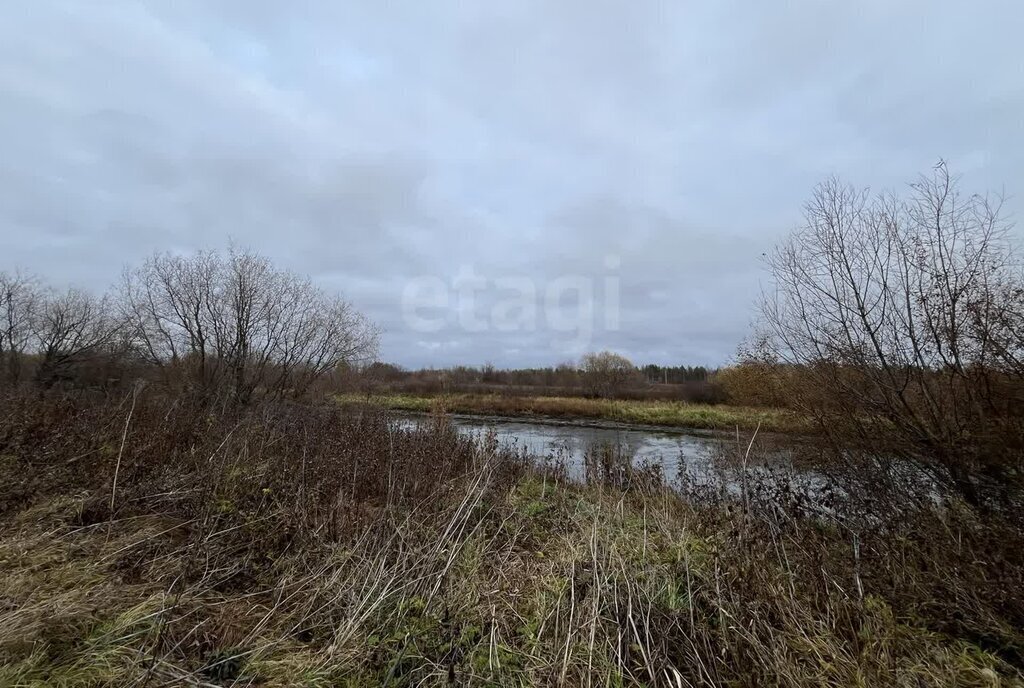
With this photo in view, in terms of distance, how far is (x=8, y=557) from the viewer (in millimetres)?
3135

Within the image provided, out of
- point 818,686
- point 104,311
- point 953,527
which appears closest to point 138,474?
point 818,686

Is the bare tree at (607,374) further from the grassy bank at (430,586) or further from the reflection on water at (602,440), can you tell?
the grassy bank at (430,586)

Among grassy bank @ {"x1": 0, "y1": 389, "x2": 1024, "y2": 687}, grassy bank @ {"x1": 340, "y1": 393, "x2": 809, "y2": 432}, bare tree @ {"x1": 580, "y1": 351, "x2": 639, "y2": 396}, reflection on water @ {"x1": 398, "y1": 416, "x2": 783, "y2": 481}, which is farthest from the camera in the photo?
bare tree @ {"x1": 580, "y1": 351, "x2": 639, "y2": 396}

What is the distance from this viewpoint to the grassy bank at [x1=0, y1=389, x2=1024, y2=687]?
2525 millimetres

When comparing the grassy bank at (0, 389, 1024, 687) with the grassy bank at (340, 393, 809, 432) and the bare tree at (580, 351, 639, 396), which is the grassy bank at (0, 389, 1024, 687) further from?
the bare tree at (580, 351, 639, 396)

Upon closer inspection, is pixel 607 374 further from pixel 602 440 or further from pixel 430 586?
pixel 430 586

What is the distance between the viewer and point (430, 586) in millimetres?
3545

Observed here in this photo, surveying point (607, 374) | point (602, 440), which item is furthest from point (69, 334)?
point (607, 374)

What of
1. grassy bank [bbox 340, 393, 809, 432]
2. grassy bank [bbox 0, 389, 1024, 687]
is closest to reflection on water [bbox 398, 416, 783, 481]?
grassy bank [bbox 340, 393, 809, 432]

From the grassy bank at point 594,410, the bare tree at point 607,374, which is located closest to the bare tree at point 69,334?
the grassy bank at point 594,410

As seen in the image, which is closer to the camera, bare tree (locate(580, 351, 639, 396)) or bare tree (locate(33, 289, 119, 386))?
bare tree (locate(33, 289, 119, 386))

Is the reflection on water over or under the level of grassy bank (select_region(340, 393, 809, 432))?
under

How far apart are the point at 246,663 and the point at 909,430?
8186 mm

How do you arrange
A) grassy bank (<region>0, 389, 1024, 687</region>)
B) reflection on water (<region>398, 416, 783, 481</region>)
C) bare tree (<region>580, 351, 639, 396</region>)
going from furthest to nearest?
bare tree (<region>580, 351, 639, 396</region>) → reflection on water (<region>398, 416, 783, 481</region>) → grassy bank (<region>0, 389, 1024, 687</region>)
